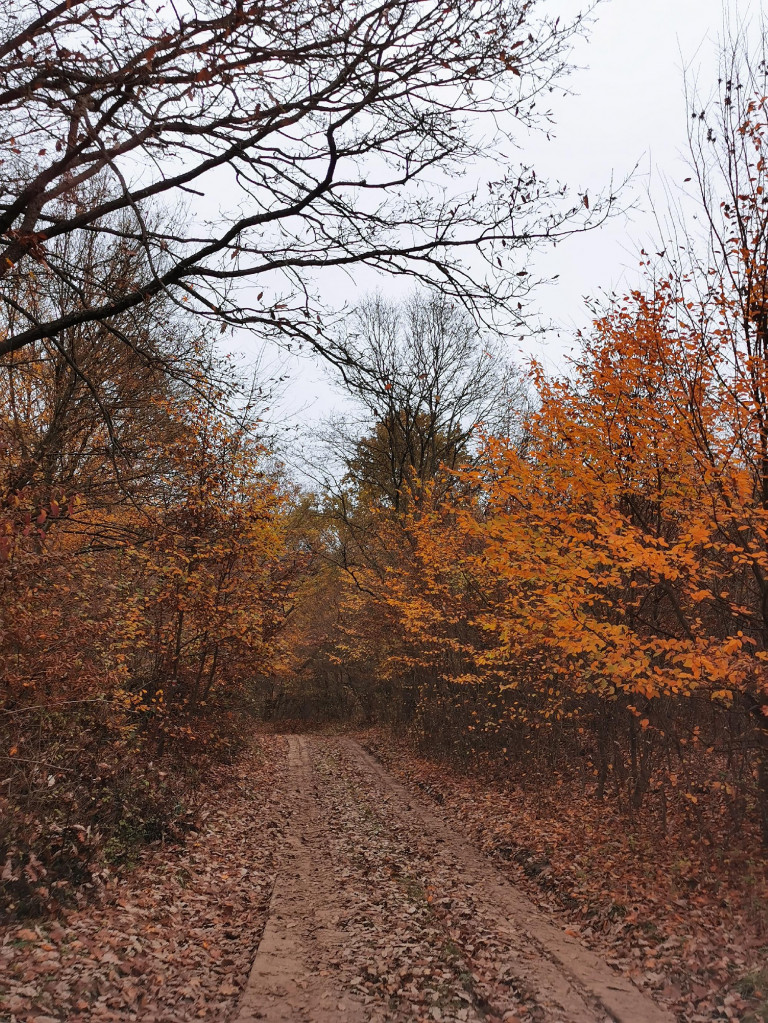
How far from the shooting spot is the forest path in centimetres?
484

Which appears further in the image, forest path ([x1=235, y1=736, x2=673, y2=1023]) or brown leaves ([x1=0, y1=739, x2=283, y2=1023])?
forest path ([x1=235, y1=736, x2=673, y2=1023])

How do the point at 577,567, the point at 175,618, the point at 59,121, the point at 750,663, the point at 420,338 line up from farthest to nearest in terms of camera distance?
the point at 420,338, the point at 175,618, the point at 577,567, the point at 750,663, the point at 59,121

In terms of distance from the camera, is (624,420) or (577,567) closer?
(577,567)

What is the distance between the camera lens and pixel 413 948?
5793mm

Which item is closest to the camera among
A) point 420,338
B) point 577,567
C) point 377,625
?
point 577,567

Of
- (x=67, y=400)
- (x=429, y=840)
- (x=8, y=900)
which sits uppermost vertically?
(x=67, y=400)

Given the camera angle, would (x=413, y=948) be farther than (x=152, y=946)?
Yes

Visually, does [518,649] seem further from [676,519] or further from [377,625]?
[377,625]

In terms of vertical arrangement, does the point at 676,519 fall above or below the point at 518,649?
above

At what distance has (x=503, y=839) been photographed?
9094 mm

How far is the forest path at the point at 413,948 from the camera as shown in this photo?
4.84 metres

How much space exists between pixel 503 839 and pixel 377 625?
10.3m

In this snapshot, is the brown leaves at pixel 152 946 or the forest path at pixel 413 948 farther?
the forest path at pixel 413 948

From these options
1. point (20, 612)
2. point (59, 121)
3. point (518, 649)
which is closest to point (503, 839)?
point (518, 649)
